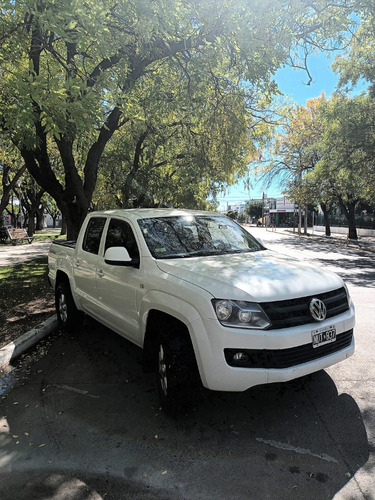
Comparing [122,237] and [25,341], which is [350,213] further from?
[25,341]

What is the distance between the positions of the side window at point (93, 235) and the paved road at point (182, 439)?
5.22ft

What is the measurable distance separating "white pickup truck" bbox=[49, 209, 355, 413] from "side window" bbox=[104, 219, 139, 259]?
0.04 ft

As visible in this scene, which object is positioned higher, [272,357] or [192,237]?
[192,237]

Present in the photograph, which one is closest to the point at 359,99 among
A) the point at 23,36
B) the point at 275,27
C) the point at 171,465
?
the point at 275,27

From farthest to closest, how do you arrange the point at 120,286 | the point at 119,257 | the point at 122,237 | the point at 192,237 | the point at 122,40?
the point at 122,40 → the point at 122,237 → the point at 192,237 → the point at 120,286 → the point at 119,257

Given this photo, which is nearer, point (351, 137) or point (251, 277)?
point (251, 277)

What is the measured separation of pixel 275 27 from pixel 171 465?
703 centimetres

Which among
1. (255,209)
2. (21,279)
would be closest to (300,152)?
(21,279)

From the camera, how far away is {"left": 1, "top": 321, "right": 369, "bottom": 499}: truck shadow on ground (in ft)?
8.23

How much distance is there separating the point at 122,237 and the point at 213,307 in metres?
1.91

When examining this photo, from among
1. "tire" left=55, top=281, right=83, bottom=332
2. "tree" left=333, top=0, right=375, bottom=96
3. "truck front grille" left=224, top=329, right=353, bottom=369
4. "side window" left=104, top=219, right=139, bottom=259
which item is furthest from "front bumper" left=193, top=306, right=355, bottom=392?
"tree" left=333, top=0, right=375, bottom=96

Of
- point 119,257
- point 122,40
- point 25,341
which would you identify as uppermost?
point 122,40

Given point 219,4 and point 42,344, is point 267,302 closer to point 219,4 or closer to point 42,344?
point 42,344

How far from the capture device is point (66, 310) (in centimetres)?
581
